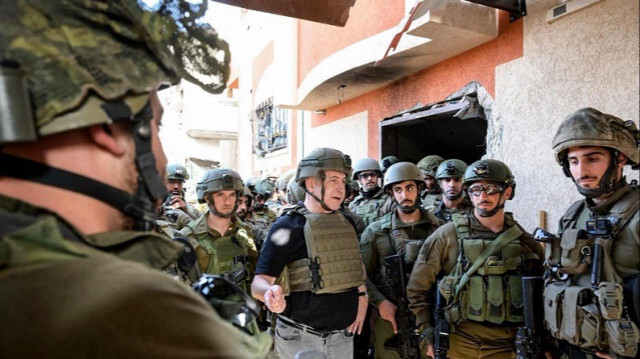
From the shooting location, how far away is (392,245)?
157 inches

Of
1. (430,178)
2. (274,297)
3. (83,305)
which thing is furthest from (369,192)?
(83,305)

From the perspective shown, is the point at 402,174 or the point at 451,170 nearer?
the point at 402,174

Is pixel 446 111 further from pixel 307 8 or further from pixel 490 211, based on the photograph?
pixel 307 8

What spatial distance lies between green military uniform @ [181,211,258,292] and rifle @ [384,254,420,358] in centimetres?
150

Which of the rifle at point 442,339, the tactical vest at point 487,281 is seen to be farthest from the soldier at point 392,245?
the tactical vest at point 487,281

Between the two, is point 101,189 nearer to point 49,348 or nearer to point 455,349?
point 49,348

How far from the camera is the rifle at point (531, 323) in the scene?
2.75 m

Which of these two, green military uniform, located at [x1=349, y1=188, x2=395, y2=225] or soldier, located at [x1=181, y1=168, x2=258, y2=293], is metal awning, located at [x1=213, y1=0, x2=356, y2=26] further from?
green military uniform, located at [x1=349, y1=188, x2=395, y2=225]

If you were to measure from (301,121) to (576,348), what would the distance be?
362 inches

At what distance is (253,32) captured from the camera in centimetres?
1620

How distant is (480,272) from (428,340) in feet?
2.30

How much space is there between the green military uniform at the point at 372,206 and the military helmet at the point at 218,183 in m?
1.75

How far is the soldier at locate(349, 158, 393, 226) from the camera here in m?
5.59

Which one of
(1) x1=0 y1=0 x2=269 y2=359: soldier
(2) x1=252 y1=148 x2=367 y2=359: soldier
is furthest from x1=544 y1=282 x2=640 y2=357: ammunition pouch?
(1) x1=0 y1=0 x2=269 y2=359: soldier
